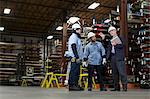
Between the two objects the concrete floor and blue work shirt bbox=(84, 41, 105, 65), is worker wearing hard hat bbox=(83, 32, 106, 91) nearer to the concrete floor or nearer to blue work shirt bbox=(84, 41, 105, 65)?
blue work shirt bbox=(84, 41, 105, 65)

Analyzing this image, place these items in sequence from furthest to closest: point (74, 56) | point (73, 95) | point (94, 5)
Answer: point (94, 5) < point (74, 56) < point (73, 95)

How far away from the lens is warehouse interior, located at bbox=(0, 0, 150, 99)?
12.8 m

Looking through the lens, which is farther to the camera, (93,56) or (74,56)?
(93,56)

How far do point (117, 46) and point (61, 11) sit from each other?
50.8 ft

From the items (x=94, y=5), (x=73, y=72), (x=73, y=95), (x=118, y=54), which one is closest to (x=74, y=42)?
(x=73, y=72)

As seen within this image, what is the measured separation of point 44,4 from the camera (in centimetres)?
2242

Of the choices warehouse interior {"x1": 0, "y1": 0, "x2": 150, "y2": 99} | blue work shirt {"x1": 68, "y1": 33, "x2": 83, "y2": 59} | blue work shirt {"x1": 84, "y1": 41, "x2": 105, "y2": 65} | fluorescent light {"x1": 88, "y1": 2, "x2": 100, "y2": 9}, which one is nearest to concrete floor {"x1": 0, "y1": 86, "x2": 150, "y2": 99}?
warehouse interior {"x1": 0, "y1": 0, "x2": 150, "y2": 99}

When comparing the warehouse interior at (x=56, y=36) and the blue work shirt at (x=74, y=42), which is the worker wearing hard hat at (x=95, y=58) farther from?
the warehouse interior at (x=56, y=36)

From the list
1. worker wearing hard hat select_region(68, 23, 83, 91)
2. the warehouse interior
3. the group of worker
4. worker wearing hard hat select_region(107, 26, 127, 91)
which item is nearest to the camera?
worker wearing hard hat select_region(68, 23, 83, 91)

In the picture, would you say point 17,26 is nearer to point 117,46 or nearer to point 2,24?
point 2,24

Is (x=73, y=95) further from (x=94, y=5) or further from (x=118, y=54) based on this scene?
(x=94, y=5)

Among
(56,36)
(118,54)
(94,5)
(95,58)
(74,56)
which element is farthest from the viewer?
(56,36)

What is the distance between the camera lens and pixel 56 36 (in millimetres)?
32281

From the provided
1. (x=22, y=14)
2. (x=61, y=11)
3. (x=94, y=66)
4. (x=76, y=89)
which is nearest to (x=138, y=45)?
(x=94, y=66)
